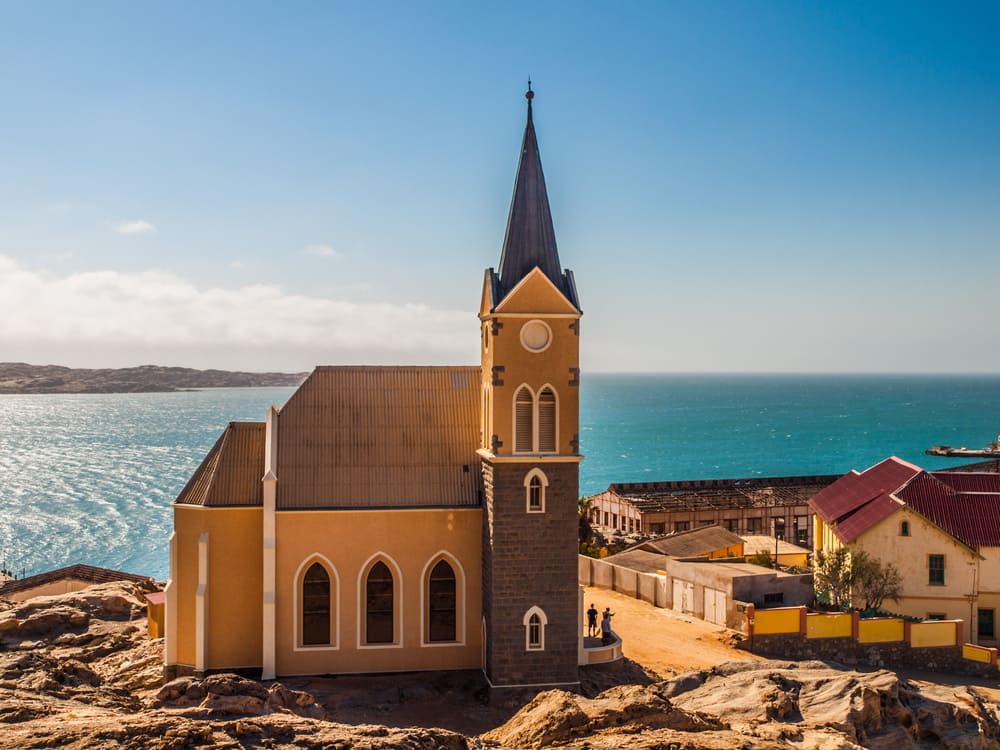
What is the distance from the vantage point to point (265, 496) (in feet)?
93.8

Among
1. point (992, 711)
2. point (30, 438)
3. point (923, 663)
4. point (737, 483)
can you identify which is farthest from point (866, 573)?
point (30, 438)

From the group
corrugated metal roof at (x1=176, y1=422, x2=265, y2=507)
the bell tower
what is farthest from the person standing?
corrugated metal roof at (x1=176, y1=422, x2=265, y2=507)

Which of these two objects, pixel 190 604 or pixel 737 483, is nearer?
pixel 190 604

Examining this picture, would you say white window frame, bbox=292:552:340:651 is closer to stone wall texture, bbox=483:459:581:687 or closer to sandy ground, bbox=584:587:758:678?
stone wall texture, bbox=483:459:581:687

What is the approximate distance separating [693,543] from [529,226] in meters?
24.5

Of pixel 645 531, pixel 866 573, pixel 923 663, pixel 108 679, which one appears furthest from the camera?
pixel 645 531

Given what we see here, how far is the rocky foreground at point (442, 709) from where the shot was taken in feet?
50.2

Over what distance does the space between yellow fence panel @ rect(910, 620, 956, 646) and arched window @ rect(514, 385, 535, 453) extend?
18257 mm

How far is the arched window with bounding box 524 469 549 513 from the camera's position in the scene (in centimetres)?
2841

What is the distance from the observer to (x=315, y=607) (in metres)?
29.2

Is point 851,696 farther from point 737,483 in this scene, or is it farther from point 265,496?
point 737,483

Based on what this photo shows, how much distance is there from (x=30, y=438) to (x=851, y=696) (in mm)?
196166

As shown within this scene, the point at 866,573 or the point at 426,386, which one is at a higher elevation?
the point at 426,386

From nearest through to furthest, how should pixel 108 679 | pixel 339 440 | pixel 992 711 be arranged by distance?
1. pixel 992 711
2. pixel 108 679
3. pixel 339 440
